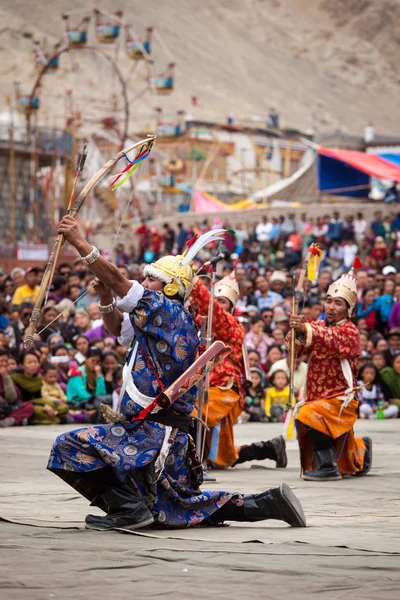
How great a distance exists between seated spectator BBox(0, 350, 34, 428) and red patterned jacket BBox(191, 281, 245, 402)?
3653mm

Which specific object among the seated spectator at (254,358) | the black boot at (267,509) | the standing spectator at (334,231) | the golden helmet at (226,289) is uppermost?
the standing spectator at (334,231)

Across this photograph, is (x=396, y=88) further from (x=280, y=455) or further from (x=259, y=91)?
(x=280, y=455)

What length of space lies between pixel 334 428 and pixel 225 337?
1187mm

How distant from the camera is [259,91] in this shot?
124188mm

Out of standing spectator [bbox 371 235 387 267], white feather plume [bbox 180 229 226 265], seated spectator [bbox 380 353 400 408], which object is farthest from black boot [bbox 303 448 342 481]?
standing spectator [bbox 371 235 387 267]

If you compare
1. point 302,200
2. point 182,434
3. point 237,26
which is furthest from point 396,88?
point 182,434

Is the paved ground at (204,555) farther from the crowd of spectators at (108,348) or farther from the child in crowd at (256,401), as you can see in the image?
the child in crowd at (256,401)

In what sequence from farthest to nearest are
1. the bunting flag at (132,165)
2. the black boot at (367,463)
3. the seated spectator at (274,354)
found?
the seated spectator at (274,354)
the black boot at (367,463)
the bunting flag at (132,165)

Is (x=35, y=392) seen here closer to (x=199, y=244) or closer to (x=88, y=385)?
(x=88, y=385)

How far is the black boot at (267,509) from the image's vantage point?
20.7ft

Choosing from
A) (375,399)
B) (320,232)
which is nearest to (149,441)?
(375,399)

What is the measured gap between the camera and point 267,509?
634cm

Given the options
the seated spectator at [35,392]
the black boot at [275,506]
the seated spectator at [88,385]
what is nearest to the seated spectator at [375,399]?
the seated spectator at [88,385]

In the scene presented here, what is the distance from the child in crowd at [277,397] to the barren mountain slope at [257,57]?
79222mm
